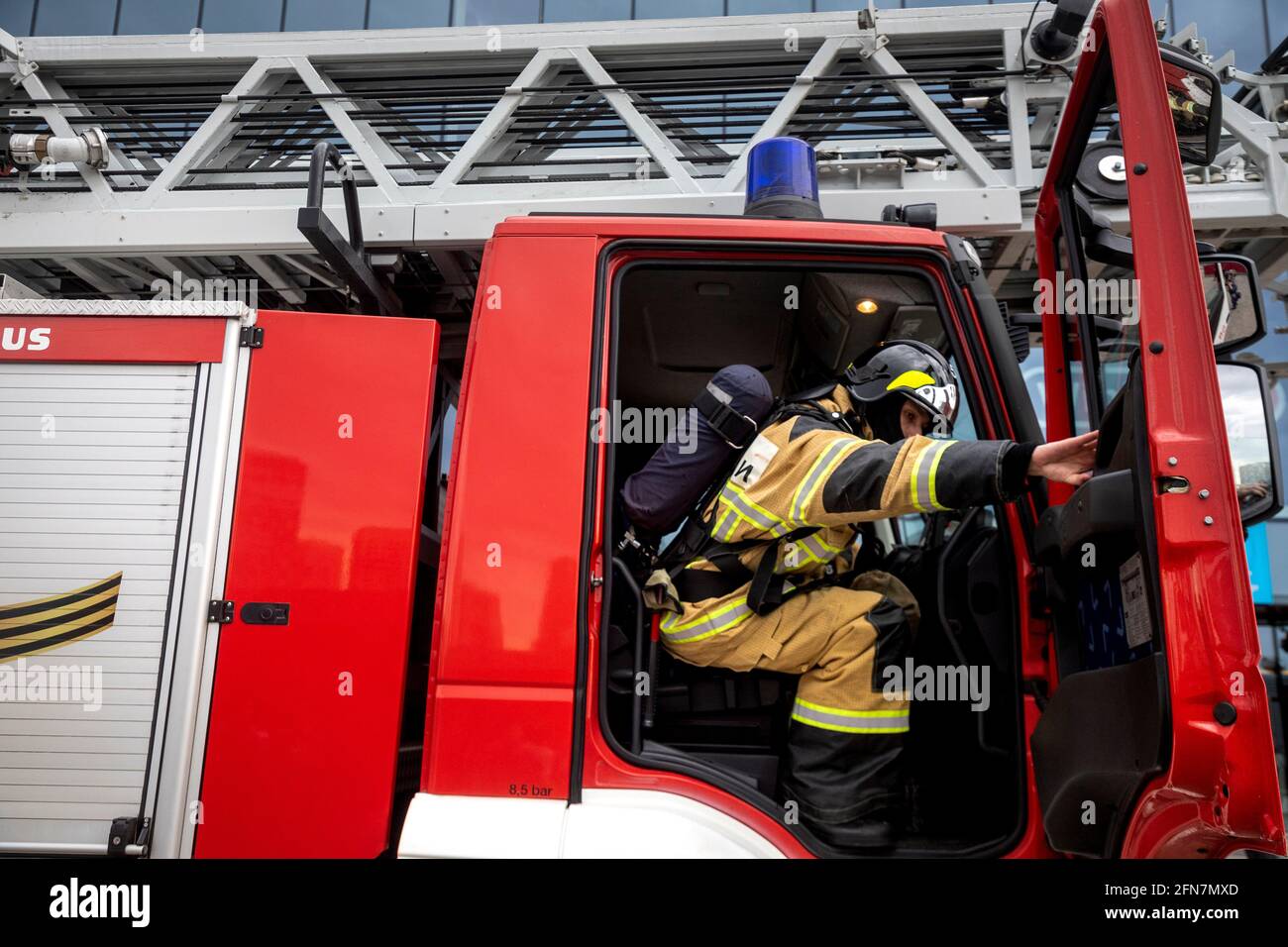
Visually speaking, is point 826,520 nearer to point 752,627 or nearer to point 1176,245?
point 752,627

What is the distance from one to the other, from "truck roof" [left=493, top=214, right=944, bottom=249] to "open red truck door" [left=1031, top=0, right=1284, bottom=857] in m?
0.48

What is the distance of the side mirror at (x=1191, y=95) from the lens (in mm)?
1729

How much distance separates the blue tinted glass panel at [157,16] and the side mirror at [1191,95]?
621 inches

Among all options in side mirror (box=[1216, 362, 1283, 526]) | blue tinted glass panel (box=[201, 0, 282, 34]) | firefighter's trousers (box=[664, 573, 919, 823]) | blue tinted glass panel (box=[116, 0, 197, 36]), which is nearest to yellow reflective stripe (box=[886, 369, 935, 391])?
firefighter's trousers (box=[664, 573, 919, 823])

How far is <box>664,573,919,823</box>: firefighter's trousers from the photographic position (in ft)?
6.43

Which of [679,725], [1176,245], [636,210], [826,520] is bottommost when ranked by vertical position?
[679,725]

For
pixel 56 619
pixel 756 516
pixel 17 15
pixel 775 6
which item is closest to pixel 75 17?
pixel 17 15

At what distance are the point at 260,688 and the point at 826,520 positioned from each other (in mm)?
1400

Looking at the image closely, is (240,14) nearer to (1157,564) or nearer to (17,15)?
(17,15)

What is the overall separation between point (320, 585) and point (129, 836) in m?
0.72

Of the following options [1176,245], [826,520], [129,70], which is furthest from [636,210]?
[129,70]

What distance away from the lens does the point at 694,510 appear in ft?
7.69

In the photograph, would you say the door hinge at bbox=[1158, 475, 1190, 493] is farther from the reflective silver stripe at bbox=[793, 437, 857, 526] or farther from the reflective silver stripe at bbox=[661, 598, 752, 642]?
the reflective silver stripe at bbox=[661, 598, 752, 642]

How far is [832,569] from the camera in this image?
7.22 ft
